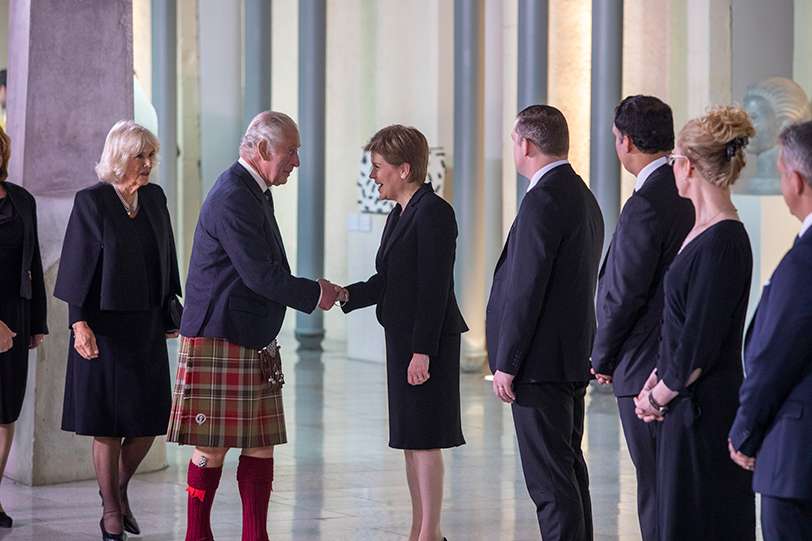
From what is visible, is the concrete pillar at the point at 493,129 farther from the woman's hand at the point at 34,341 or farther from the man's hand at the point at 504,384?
the man's hand at the point at 504,384

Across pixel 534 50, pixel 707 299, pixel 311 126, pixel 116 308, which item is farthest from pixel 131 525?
pixel 311 126

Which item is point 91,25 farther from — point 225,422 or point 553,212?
point 553,212

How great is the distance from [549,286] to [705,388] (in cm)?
71

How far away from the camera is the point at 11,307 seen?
169 inches

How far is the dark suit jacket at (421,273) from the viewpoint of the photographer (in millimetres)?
3682

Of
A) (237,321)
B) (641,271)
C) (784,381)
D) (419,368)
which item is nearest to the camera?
(784,381)

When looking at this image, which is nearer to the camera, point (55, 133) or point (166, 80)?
point (55, 133)

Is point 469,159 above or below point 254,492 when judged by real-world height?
above

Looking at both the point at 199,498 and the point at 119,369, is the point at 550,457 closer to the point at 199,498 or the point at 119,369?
the point at 199,498

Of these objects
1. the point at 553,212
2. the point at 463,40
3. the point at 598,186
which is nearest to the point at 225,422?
the point at 553,212

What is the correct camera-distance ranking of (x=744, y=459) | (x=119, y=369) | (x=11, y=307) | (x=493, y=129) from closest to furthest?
1. (x=744, y=459)
2. (x=119, y=369)
3. (x=11, y=307)
4. (x=493, y=129)

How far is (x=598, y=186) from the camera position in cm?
794

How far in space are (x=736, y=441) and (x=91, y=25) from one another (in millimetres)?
3753

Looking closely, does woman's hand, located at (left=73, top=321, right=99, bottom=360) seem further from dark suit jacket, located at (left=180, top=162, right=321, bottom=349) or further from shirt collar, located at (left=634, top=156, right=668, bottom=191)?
shirt collar, located at (left=634, top=156, right=668, bottom=191)
